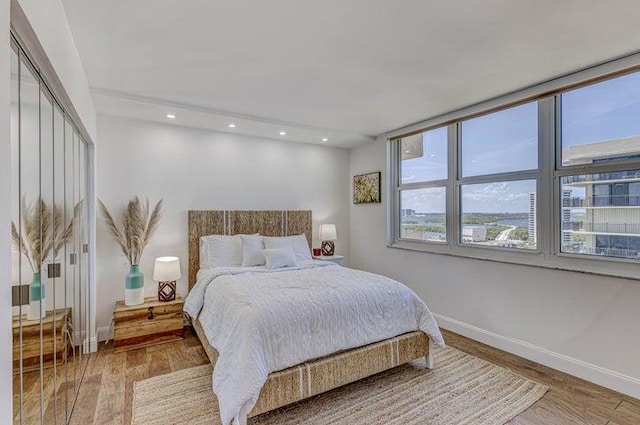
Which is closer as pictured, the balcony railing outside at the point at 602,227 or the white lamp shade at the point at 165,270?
the balcony railing outside at the point at 602,227

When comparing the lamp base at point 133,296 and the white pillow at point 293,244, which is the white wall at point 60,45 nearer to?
the lamp base at point 133,296

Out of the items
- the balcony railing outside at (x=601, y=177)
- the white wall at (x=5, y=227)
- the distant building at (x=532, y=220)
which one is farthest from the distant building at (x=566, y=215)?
the white wall at (x=5, y=227)

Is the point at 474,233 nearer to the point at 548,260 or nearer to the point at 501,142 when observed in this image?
the point at 548,260

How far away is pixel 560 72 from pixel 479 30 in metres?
1.12

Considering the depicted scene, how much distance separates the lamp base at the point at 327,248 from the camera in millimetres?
4758

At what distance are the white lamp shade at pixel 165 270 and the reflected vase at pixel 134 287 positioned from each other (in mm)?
151

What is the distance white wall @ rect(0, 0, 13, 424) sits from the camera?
0.90 metres

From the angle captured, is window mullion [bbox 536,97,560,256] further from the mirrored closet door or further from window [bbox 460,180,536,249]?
the mirrored closet door

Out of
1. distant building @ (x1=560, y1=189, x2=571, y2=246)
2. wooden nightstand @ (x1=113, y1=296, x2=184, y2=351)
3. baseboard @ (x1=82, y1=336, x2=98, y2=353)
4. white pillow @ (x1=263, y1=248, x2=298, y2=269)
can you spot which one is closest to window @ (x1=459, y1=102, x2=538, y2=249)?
distant building @ (x1=560, y1=189, x2=571, y2=246)

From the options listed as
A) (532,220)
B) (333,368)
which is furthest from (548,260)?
(333,368)

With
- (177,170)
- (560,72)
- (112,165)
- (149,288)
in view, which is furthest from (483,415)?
(112,165)

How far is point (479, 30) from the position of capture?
1.97 meters

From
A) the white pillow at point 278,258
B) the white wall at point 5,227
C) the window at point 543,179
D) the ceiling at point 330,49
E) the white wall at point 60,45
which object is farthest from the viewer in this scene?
the white pillow at point 278,258

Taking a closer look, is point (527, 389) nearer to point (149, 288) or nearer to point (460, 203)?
point (460, 203)
